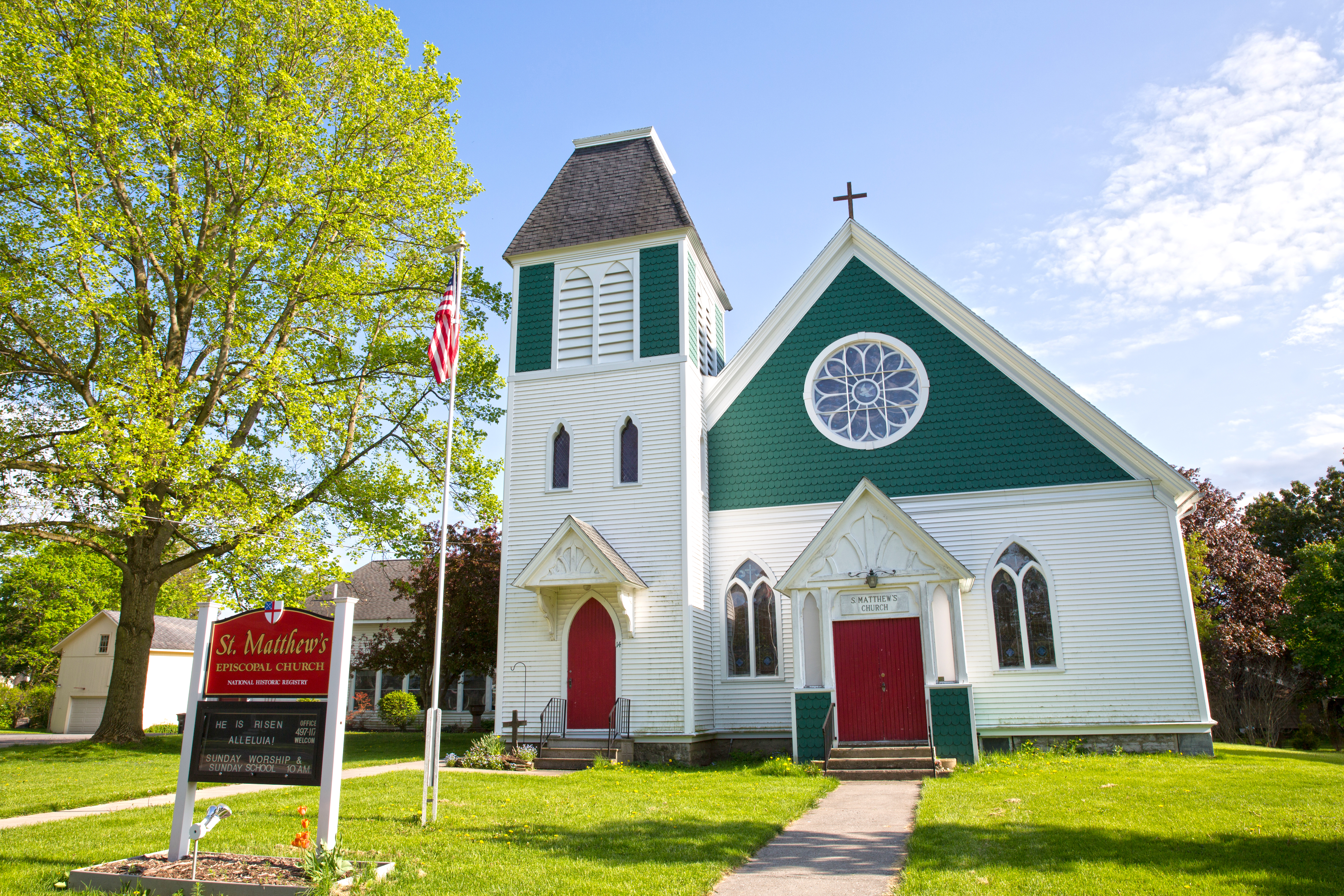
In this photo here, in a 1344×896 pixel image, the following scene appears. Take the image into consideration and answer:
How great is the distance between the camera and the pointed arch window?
1566 cm

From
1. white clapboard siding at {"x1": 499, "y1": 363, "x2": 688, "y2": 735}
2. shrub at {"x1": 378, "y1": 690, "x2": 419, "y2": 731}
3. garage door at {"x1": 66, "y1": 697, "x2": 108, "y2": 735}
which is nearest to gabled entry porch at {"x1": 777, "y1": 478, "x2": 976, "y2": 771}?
white clapboard siding at {"x1": 499, "y1": 363, "x2": 688, "y2": 735}

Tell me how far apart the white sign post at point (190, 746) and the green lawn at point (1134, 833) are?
542cm

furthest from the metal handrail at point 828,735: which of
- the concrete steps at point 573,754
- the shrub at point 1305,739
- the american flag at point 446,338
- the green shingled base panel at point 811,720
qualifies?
the shrub at point 1305,739

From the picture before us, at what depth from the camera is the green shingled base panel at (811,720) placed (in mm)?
14625

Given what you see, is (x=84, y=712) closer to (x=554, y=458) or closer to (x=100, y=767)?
(x=100, y=767)

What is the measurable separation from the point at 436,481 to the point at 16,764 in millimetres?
9454

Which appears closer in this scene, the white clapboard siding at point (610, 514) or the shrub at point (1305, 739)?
the white clapboard siding at point (610, 514)

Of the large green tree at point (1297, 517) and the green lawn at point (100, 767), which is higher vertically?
the large green tree at point (1297, 517)

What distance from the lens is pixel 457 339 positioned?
11180 millimetres

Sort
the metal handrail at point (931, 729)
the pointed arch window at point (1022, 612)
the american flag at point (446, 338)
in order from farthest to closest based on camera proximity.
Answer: the pointed arch window at point (1022, 612)
the metal handrail at point (931, 729)
the american flag at point (446, 338)

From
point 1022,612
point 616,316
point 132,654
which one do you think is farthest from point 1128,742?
point 132,654

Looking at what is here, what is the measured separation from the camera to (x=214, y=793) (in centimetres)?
1109

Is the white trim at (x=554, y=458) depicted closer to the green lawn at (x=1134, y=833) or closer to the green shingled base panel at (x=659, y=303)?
the green shingled base panel at (x=659, y=303)

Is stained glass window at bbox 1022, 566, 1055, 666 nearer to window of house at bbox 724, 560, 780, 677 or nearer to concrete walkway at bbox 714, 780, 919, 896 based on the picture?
window of house at bbox 724, 560, 780, 677
